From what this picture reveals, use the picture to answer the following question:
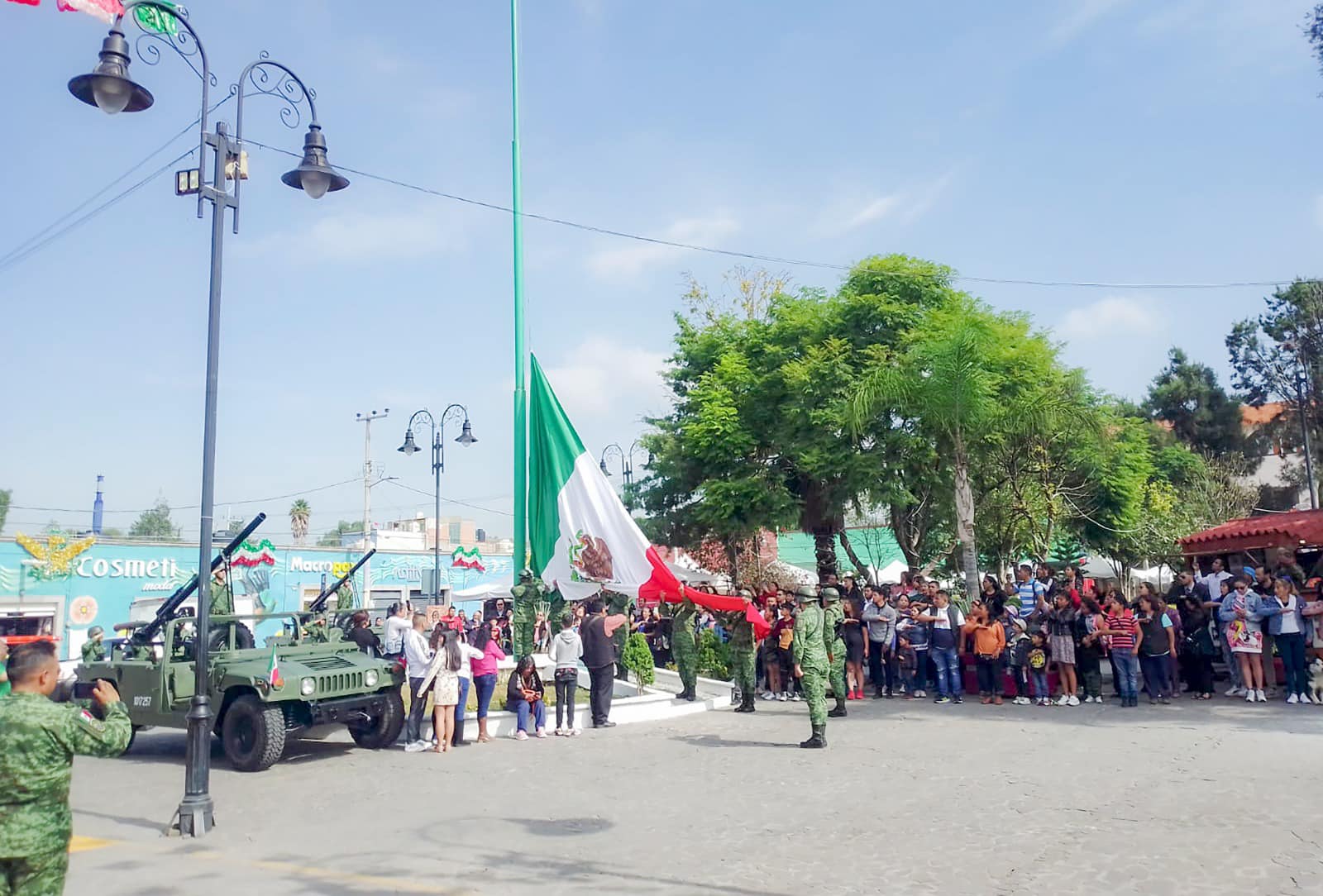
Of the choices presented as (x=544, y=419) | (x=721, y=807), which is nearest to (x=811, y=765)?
(x=721, y=807)

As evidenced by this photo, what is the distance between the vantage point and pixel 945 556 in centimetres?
3022

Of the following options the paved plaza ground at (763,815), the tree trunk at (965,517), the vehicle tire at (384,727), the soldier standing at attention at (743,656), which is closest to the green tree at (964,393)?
the tree trunk at (965,517)

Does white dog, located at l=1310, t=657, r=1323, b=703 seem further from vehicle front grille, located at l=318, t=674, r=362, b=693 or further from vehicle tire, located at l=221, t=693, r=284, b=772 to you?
vehicle tire, located at l=221, t=693, r=284, b=772

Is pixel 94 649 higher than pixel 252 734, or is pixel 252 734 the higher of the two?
pixel 94 649

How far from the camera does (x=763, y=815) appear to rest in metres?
8.40

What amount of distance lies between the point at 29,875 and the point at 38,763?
1.57 feet

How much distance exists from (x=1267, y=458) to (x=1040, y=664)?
43.8 metres

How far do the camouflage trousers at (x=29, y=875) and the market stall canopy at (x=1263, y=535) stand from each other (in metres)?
20.8

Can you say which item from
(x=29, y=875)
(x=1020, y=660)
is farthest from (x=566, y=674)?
(x=29, y=875)

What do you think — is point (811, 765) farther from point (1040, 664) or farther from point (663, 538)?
point (663, 538)

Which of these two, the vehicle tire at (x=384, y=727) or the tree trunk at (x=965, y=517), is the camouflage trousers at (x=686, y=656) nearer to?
the vehicle tire at (x=384, y=727)

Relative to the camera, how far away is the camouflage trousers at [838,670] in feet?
47.1

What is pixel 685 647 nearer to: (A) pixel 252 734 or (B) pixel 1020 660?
(B) pixel 1020 660

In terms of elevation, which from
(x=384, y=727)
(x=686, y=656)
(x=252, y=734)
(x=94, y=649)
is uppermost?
(x=94, y=649)
